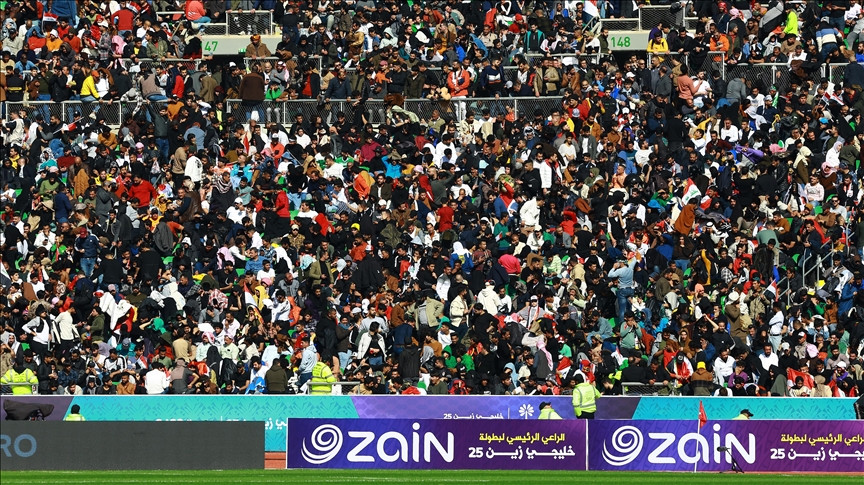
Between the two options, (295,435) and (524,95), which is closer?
(295,435)

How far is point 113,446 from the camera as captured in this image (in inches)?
1069

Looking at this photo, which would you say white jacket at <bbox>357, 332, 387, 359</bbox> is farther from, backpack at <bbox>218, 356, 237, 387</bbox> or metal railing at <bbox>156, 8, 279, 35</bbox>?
metal railing at <bbox>156, 8, 279, 35</bbox>

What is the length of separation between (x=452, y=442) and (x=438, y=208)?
7.47 m

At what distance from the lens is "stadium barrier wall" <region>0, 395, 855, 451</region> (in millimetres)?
28797

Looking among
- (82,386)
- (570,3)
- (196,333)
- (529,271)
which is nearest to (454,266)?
(529,271)

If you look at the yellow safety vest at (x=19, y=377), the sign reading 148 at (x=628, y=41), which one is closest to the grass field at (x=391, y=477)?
the yellow safety vest at (x=19, y=377)

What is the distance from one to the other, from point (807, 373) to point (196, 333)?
11476mm

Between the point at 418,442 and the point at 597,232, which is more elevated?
the point at 597,232

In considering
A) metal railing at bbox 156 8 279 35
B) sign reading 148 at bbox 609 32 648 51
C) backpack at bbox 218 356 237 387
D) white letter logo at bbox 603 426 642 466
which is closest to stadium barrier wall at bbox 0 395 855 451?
white letter logo at bbox 603 426 642 466

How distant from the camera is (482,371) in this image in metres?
30.2

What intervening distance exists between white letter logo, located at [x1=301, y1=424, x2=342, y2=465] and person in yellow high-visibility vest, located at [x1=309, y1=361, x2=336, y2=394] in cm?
175

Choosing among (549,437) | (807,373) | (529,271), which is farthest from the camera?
(529,271)

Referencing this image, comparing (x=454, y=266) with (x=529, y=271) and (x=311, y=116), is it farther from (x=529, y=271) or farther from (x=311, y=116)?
(x=311, y=116)

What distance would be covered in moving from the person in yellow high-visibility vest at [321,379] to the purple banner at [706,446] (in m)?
4.92
